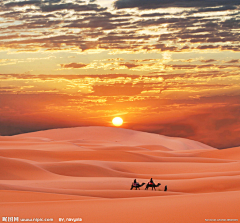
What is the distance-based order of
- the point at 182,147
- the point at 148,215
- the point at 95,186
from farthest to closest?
the point at 182,147 < the point at 95,186 < the point at 148,215

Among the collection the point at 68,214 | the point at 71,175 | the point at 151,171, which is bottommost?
the point at 68,214

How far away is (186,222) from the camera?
22.1ft

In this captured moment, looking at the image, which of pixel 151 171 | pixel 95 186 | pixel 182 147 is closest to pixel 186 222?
pixel 95 186

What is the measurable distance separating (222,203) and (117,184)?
8.32 m

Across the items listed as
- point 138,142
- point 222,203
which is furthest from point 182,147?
point 222,203

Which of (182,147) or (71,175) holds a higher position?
(182,147)

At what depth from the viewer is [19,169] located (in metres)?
19.7

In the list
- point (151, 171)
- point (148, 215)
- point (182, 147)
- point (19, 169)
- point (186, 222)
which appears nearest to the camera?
point (186, 222)

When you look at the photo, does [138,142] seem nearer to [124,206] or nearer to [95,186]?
[95,186]

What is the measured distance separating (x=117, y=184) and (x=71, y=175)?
5578mm

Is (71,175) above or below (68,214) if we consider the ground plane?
above

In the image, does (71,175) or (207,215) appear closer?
(207,215)

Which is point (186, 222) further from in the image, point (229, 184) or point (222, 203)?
point (229, 184)

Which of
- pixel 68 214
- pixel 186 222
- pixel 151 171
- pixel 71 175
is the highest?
pixel 151 171
